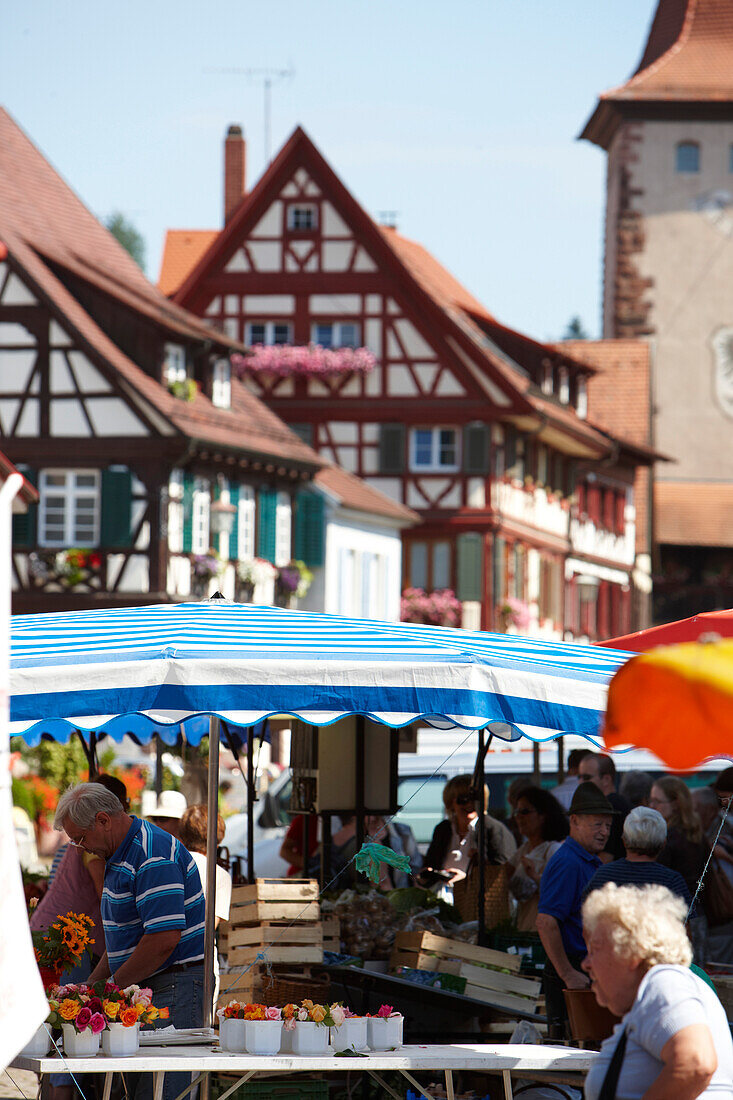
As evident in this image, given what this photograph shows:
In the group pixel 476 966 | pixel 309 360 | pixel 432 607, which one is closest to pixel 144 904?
pixel 476 966

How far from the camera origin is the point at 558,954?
24.0 feet

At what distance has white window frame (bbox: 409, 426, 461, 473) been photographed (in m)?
38.0

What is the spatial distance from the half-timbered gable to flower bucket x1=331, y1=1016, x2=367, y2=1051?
103 feet

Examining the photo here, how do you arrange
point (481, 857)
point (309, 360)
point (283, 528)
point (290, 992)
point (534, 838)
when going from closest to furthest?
point (290, 992) < point (481, 857) < point (534, 838) < point (283, 528) < point (309, 360)

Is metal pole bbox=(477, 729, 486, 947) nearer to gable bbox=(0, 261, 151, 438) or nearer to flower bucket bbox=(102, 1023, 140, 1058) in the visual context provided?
flower bucket bbox=(102, 1023, 140, 1058)

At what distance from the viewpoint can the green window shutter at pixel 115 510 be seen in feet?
96.8

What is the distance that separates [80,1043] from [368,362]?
31.9 metres

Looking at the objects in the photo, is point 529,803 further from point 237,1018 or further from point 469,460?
point 469,460

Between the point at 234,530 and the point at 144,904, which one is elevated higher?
the point at 234,530

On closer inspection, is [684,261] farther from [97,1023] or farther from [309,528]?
[97,1023]

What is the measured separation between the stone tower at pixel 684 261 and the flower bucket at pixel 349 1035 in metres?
44.0

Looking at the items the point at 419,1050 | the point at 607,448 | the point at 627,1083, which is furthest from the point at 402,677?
the point at 607,448

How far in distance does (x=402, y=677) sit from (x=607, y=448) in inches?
1513

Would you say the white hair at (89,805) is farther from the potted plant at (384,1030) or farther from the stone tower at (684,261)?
the stone tower at (684,261)
